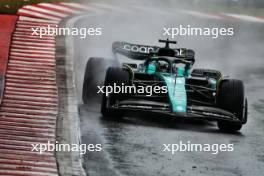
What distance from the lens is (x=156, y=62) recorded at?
17.7 metres

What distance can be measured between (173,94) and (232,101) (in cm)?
112

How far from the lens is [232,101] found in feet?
53.9

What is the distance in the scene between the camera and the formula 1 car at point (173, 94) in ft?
52.1

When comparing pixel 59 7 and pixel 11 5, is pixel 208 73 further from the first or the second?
pixel 59 7

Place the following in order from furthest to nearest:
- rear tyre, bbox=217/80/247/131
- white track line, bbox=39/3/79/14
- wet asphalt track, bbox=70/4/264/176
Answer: white track line, bbox=39/3/79/14, rear tyre, bbox=217/80/247/131, wet asphalt track, bbox=70/4/264/176

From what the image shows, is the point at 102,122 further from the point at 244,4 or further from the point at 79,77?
the point at 244,4

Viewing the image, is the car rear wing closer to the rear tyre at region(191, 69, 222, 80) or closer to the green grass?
Answer: the rear tyre at region(191, 69, 222, 80)

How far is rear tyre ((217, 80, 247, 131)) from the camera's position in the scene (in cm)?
1638

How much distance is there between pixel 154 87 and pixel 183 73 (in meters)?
1.38

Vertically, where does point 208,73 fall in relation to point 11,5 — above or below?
below

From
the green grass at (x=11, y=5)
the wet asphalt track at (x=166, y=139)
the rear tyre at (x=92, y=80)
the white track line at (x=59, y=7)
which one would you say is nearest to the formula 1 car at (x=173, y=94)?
the wet asphalt track at (x=166, y=139)

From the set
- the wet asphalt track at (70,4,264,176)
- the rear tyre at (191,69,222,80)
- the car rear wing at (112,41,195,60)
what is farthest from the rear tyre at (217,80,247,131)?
the car rear wing at (112,41,195,60)

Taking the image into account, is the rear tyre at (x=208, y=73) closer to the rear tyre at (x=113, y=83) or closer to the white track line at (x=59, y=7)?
the rear tyre at (x=113, y=83)

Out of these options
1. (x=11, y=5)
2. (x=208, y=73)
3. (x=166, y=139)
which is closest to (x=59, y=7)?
(x=11, y=5)
